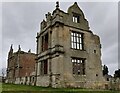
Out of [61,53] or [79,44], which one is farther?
[79,44]

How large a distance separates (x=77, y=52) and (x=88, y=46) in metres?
2.34

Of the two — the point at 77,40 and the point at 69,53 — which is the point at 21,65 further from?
the point at 69,53

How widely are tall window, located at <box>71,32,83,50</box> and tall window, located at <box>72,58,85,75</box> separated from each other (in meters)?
1.68

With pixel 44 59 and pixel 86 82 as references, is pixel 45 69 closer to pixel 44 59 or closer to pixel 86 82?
pixel 44 59


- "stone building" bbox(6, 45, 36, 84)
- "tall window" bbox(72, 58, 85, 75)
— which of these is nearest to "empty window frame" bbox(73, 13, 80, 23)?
"tall window" bbox(72, 58, 85, 75)

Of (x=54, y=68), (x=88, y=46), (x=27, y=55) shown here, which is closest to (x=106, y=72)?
(x=27, y=55)

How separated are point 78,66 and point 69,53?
7.24 feet

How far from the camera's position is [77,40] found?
80.4ft

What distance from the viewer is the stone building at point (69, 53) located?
22.1 metres

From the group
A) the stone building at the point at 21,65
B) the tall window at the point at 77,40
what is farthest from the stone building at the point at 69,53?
the stone building at the point at 21,65

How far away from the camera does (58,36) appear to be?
2264 centimetres

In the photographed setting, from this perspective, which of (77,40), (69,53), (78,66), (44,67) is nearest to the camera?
(69,53)

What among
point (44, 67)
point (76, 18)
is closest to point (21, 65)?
point (44, 67)

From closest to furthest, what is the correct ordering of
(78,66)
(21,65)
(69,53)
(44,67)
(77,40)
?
(69,53)
(78,66)
(77,40)
(44,67)
(21,65)
